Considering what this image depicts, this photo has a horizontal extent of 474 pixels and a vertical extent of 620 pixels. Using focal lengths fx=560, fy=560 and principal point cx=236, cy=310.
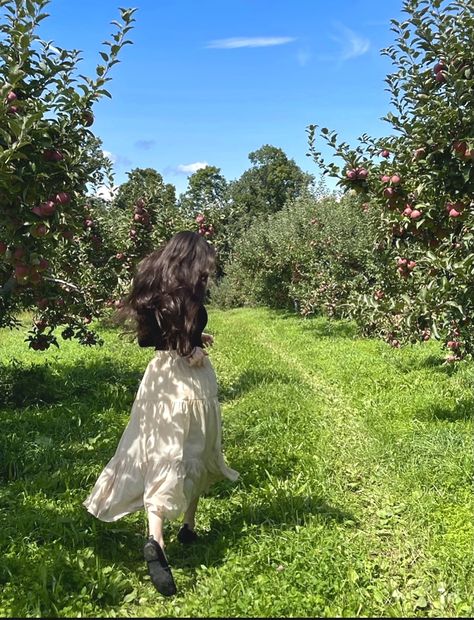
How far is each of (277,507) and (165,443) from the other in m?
1.04

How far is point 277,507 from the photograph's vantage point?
3.52 m

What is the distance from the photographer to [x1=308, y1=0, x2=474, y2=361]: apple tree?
11.6ft

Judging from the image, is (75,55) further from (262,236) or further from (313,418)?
(262,236)

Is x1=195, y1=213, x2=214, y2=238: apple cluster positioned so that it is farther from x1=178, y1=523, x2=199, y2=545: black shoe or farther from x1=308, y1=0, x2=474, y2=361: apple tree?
x1=178, y1=523, x2=199, y2=545: black shoe

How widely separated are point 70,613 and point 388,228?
11.4 ft

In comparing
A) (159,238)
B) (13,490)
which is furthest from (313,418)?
(159,238)

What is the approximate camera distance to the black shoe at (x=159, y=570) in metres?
2.59

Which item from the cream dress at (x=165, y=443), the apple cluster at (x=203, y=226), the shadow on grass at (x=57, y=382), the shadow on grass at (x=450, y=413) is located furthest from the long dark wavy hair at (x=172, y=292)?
the apple cluster at (x=203, y=226)

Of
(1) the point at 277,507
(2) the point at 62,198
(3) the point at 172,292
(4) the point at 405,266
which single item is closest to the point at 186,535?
(1) the point at 277,507

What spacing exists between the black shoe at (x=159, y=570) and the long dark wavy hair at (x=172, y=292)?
3.12 feet

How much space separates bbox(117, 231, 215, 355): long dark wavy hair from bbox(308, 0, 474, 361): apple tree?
1473 mm

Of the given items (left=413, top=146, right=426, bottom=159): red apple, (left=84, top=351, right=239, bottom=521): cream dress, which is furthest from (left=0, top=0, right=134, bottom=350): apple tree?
(left=413, top=146, right=426, bottom=159): red apple

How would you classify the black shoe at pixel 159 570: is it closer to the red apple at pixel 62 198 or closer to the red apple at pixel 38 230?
the red apple at pixel 38 230

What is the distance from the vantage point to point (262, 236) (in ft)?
62.4
